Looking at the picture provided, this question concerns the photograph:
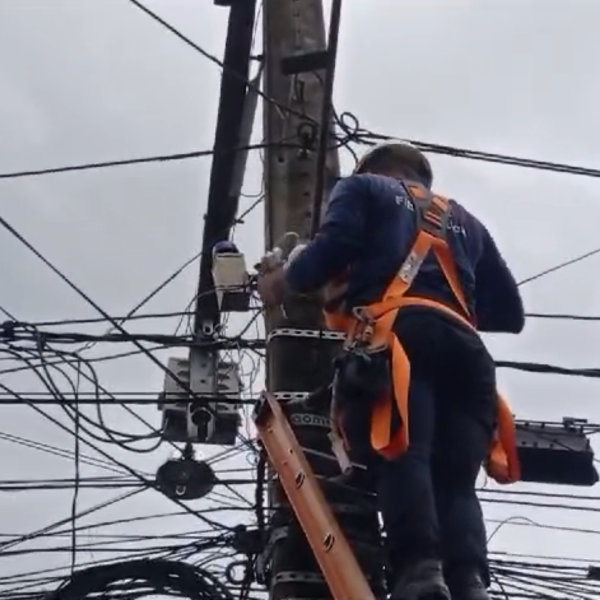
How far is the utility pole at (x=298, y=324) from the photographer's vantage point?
431 centimetres

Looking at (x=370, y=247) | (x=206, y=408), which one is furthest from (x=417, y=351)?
(x=206, y=408)

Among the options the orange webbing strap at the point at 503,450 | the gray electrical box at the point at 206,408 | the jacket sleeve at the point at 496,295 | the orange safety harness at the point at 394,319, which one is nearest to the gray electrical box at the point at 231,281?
the gray electrical box at the point at 206,408

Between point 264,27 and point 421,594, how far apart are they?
3770 millimetres

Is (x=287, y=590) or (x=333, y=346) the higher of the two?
(x=333, y=346)

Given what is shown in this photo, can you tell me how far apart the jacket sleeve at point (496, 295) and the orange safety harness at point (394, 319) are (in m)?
0.32

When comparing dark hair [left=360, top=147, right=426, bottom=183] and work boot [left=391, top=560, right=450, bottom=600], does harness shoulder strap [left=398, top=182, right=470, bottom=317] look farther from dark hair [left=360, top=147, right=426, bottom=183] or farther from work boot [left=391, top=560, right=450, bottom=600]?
work boot [left=391, top=560, right=450, bottom=600]

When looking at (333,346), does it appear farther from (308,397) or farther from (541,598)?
(541,598)

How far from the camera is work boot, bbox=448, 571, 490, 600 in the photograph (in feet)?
12.2

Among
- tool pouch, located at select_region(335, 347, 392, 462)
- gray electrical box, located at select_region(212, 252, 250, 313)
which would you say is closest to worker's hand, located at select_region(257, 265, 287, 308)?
tool pouch, located at select_region(335, 347, 392, 462)

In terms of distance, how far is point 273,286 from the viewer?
463 centimetres

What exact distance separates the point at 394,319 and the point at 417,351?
4.3 inches

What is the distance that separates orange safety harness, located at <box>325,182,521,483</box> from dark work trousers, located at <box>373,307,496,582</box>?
0.06 m

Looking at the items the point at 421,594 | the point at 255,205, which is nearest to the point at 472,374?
the point at 421,594

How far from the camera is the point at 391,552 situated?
12.2 ft
